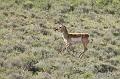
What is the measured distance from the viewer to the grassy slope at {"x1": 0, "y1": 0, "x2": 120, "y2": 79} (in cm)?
1363

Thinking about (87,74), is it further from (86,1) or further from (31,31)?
(86,1)

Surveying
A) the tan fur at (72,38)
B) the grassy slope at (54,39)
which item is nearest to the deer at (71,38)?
the tan fur at (72,38)

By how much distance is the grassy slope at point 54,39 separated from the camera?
13633mm

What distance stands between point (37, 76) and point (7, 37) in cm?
516

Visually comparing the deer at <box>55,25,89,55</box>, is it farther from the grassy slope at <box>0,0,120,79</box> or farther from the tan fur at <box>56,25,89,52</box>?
the grassy slope at <box>0,0,120,79</box>

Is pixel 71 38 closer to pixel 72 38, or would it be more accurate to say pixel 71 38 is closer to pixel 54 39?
pixel 72 38

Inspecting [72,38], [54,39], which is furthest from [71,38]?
[54,39]

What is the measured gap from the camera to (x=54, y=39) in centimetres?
1834

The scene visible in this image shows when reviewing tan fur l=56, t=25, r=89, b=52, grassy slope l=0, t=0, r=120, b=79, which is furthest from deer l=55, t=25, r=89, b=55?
grassy slope l=0, t=0, r=120, b=79

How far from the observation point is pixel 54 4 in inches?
1044

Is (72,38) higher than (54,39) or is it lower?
higher

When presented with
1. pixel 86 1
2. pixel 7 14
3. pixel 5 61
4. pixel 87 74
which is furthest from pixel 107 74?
pixel 86 1

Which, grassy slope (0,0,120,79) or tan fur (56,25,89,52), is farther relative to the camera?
tan fur (56,25,89,52)

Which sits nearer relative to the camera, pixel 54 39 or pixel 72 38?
pixel 72 38
